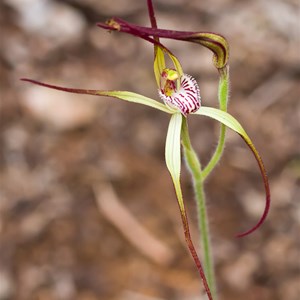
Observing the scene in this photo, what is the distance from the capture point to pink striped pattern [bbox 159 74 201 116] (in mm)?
1567

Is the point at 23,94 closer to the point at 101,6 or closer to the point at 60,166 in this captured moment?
the point at 60,166

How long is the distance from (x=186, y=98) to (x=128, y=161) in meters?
1.55

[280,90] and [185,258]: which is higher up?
[280,90]

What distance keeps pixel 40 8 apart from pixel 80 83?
548mm

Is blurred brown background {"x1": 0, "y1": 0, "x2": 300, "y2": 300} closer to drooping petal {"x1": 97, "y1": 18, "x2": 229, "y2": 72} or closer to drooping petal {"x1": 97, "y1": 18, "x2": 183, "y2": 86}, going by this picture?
drooping petal {"x1": 97, "y1": 18, "x2": 183, "y2": 86}

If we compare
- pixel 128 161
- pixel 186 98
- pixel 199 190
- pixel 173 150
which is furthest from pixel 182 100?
pixel 128 161

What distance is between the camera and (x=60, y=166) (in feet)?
10.1

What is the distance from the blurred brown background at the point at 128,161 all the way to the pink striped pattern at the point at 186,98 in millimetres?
1347

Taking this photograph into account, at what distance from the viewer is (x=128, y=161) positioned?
122 inches

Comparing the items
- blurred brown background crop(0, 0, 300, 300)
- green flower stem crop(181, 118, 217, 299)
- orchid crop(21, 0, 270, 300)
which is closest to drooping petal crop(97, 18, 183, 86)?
orchid crop(21, 0, 270, 300)

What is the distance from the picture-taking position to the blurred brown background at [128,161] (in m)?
2.82

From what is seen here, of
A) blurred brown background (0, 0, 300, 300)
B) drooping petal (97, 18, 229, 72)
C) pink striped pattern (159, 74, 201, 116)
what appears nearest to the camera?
drooping petal (97, 18, 229, 72)

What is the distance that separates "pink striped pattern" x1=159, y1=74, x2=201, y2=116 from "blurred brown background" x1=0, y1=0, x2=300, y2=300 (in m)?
1.35

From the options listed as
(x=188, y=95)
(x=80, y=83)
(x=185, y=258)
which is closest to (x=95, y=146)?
(x=80, y=83)
